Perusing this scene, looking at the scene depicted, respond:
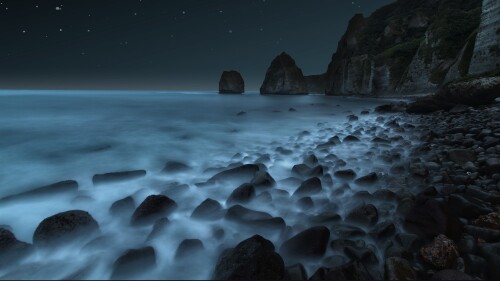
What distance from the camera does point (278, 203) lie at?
334 cm

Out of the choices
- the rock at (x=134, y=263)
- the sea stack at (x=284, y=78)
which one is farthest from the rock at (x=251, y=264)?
the sea stack at (x=284, y=78)

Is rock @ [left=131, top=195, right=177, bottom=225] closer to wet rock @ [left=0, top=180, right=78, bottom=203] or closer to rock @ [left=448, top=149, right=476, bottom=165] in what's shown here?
wet rock @ [left=0, top=180, right=78, bottom=203]

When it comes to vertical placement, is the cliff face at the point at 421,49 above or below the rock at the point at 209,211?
above

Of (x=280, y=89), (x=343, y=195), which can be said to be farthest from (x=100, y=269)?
(x=280, y=89)

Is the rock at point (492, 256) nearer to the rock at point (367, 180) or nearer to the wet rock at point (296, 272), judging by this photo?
the wet rock at point (296, 272)

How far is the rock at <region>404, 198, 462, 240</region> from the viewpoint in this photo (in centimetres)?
222

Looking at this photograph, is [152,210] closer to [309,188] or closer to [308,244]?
[308,244]

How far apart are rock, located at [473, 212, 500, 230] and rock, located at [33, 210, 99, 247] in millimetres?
3878

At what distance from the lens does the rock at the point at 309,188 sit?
3.58m

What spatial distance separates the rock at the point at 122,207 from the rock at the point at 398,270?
2.92 metres

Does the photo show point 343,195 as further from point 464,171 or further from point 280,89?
point 280,89

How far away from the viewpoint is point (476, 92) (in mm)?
10781

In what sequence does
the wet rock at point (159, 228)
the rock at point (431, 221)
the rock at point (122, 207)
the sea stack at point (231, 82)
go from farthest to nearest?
the sea stack at point (231, 82)
the rock at point (122, 207)
the wet rock at point (159, 228)
the rock at point (431, 221)

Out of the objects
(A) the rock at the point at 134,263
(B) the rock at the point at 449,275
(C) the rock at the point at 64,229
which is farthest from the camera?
(C) the rock at the point at 64,229
